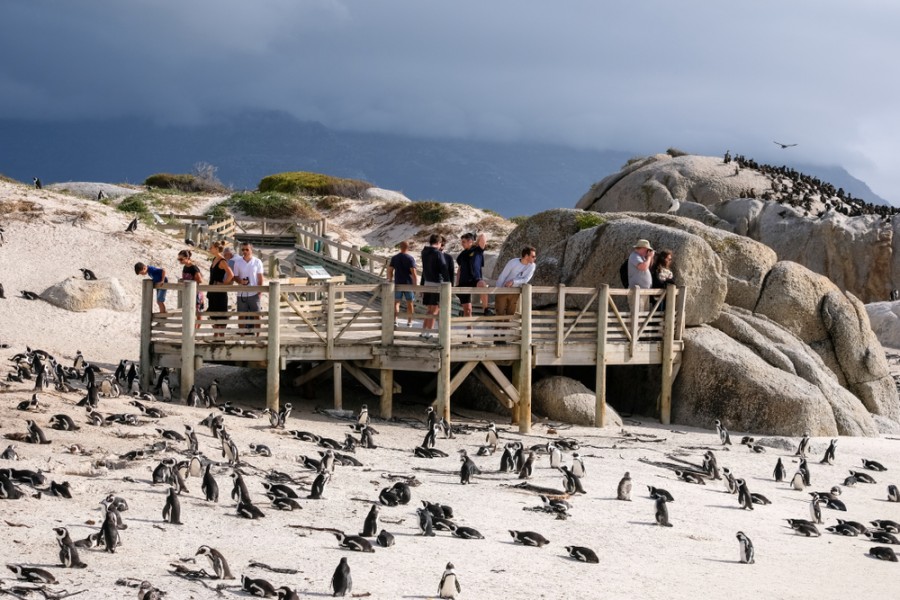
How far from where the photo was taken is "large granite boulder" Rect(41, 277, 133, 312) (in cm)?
3188

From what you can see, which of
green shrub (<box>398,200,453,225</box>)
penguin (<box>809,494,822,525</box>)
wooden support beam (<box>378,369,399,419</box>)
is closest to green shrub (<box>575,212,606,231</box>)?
wooden support beam (<box>378,369,399,419</box>)

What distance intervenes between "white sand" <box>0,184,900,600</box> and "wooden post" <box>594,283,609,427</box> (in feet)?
2.14

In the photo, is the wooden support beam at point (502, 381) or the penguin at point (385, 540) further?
the wooden support beam at point (502, 381)

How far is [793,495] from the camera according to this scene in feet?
65.8

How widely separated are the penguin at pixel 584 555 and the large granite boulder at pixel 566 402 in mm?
9995

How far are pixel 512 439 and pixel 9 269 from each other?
18.9 metres

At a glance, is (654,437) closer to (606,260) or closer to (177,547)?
(606,260)

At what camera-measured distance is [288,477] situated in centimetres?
1741

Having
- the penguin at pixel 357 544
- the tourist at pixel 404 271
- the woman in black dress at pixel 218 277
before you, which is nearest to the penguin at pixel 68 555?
the penguin at pixel 357 544

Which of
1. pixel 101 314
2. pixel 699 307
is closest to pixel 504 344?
pixel 699 307

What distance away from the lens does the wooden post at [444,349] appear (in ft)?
75.0

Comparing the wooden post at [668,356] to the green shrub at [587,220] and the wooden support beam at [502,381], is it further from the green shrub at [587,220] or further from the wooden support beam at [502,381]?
the green shrub at [587,220]

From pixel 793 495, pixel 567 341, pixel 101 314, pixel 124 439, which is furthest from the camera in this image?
pixel 101 314

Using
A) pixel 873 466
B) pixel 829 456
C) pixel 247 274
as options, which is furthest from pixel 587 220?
pixel 873 466
